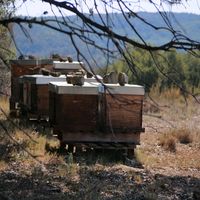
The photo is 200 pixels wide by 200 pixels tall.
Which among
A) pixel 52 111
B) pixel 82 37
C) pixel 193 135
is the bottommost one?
pixel 193 135

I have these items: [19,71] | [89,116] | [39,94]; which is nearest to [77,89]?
[89,116]

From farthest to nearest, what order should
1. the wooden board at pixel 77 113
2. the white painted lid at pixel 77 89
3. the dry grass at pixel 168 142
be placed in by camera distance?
the dry grass at pixel 168 142 → the wooden board at pixel 77 113 → the white painted lid at pixel 77 89

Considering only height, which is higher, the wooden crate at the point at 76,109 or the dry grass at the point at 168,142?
the wooden crate at the point at 76,109

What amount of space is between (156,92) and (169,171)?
12.6 meters

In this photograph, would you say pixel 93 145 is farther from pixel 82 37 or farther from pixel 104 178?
pixel 82 37

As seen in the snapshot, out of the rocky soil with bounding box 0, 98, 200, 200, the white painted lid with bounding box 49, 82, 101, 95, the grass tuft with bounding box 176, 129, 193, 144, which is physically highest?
the white painted lid with bounding box 49, 82, 101, 95

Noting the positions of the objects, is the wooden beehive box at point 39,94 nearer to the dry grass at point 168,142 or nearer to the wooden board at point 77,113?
the wooden board at point 77,113

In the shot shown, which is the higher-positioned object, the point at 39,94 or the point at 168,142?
the point at 39,94

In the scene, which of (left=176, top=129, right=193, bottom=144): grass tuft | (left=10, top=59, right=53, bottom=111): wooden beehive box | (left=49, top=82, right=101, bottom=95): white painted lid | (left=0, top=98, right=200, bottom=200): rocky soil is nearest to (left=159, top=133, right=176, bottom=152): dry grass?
(left=176, top=129, right=193, bottom=144): grass tuft

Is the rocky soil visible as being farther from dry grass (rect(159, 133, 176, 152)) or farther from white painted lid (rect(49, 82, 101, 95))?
dry grass (rect(159, 133, 176, 152))

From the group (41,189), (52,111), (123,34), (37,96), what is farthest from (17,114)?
(123,34)

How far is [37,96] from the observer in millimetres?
10141

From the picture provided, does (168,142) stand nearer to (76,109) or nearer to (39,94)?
(39,94)

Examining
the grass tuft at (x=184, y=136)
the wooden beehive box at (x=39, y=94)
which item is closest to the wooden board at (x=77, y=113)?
the wooden beehive box at (x=39, y=94)
